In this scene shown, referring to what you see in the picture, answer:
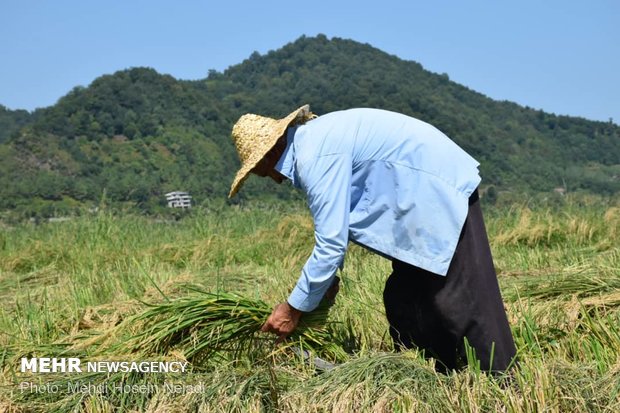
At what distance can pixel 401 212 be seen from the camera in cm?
282

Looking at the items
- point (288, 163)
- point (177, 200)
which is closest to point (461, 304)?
point (288, 163)

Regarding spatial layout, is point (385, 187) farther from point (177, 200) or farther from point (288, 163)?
point (177, 200)

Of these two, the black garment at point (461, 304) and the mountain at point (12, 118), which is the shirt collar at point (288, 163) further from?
the mountain at point (12, 118)

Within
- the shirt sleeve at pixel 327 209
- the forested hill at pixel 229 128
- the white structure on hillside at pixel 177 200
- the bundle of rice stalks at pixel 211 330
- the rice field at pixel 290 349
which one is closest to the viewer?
the shirt sleeve at pixel 327 209

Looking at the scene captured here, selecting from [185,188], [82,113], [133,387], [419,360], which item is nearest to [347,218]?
[419,360]

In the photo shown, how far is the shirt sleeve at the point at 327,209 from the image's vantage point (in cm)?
271

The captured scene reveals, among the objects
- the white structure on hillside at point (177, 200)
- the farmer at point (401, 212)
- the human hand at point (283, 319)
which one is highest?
the farmer at point (401, 212)

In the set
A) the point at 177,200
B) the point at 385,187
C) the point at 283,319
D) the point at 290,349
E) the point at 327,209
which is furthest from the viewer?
the point at 177,200

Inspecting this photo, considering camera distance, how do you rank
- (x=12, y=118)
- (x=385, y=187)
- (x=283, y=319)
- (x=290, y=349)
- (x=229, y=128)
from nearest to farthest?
1. (x=385, y=187)
2. (x=283, y=319)
3. (x=290, y=349)
4. (x=229, y=128)
5. (x=12, y=118)

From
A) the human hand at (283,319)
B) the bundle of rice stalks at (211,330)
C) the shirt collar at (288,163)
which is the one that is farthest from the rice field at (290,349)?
the shirt collar at (288,163)

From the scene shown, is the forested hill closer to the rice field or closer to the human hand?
the rice field

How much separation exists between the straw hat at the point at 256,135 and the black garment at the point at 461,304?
0.62 meters

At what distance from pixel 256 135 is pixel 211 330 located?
0.87 metres

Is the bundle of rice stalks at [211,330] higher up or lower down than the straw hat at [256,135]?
lower down
